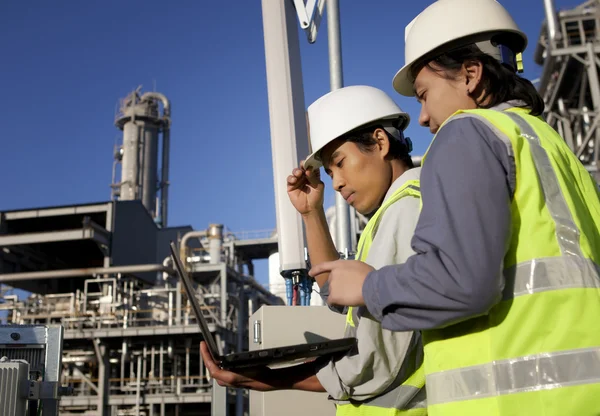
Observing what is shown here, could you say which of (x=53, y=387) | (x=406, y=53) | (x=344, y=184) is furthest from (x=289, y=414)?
(x=406, y=53)

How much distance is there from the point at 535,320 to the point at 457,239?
0.72ft

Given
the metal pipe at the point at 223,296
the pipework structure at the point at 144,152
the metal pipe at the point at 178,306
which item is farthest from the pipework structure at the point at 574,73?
the pipework structure at the point at 144,152

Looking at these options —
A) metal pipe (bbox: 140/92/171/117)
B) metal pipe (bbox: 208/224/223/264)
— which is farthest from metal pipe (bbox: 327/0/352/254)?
metal pipe (bbox: 140/92/171/117)

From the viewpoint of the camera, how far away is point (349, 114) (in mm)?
2303

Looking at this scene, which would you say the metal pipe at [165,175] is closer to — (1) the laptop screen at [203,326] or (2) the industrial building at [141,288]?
(2) the industrial building at [141,288]

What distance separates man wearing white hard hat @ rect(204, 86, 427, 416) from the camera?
171 cm

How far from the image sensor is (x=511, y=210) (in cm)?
122

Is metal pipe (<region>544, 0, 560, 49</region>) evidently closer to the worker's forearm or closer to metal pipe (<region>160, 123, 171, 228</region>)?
the worker's forearm

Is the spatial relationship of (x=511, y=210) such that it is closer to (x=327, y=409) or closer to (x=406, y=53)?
(x=406, y=53)

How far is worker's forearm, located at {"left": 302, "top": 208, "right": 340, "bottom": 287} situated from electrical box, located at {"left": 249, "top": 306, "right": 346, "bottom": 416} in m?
0.64

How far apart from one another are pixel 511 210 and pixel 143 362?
1936 centimetres

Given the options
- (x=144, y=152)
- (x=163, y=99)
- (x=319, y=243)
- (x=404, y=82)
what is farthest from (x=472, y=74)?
(x=163, y=99)

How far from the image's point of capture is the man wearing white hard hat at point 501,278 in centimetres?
114

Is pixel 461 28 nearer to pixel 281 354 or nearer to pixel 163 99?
pixel 281 354
